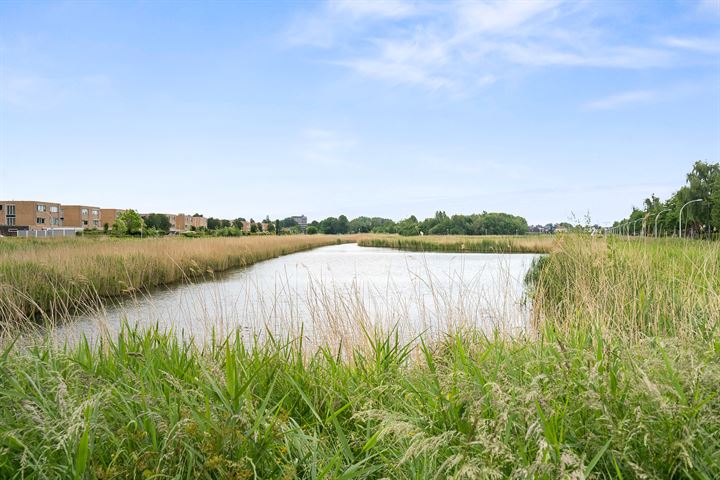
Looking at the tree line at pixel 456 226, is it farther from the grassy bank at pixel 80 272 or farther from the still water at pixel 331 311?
the still water at pixel 331 311

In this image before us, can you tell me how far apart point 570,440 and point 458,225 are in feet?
242

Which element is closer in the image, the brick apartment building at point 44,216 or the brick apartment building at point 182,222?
the brick apartment building at point 44,216

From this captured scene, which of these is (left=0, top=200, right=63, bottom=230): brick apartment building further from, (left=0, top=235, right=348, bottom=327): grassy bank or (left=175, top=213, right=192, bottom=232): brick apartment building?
(left=0, top=235, right=348, bottom=327): grassy bank

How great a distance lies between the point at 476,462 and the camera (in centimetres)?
156

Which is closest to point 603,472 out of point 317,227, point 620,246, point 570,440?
point 570,440

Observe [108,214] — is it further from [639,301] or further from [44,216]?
[639,301]

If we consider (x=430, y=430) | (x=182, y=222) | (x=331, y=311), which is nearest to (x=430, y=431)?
(x=430, y=430)

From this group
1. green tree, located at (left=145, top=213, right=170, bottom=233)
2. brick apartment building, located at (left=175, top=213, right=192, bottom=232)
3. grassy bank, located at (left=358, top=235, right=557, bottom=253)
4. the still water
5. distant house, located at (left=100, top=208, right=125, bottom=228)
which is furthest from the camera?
brick apartment building, located at (left=175, top=213, right=192, bottom=232)

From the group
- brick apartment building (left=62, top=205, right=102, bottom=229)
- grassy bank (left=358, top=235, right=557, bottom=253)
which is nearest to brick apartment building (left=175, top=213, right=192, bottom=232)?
brick apartment building (left=62, top=205, right=102, bottom=229)

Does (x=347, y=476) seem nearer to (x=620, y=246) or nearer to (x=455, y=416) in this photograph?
(x=455, y=416)

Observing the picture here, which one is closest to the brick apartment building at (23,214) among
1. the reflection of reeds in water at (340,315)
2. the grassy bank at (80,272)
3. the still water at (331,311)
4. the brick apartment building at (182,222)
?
the brick apartment building at (182,222)

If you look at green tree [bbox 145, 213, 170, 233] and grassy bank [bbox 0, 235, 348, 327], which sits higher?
green tree [bbox 145, 213, 170, 233]

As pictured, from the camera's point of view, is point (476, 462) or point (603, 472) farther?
point (603, 472)

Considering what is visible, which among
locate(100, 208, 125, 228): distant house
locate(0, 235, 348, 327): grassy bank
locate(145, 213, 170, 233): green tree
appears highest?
locate(100, 208, 125, 228): distant house
